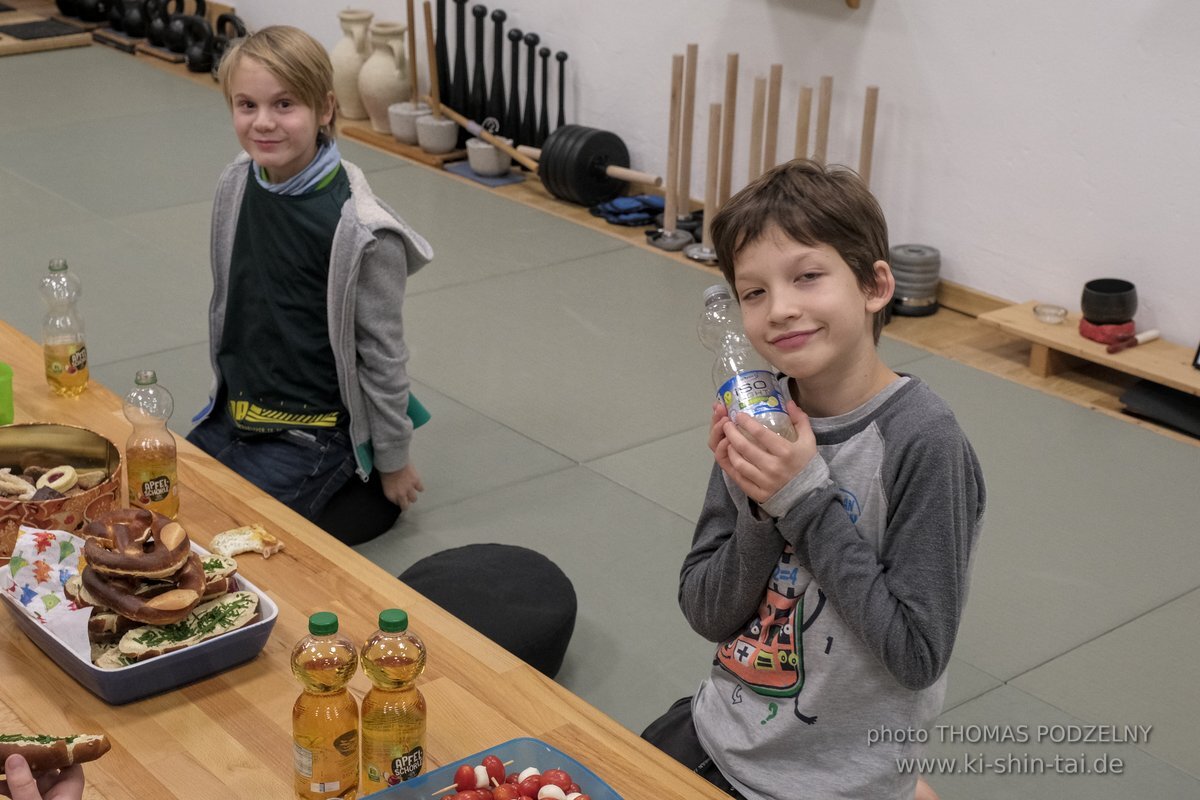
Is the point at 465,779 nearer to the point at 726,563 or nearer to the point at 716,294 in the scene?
the point at 726,563

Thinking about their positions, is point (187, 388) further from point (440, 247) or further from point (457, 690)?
point (457, 690)

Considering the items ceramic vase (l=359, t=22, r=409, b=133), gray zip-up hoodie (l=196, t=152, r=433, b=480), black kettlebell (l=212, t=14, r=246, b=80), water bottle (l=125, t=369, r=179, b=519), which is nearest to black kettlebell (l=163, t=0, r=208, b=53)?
black kettlebell (l=212, t=14, r=246, b=80)

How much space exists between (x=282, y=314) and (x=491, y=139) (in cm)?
341

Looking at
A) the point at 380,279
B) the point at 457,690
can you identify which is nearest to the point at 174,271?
the point at 380,279

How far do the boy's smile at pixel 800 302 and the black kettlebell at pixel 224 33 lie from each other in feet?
21.8

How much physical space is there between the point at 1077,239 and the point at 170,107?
466 cm

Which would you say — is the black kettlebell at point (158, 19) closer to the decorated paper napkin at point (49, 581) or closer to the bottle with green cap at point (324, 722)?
the decorated paper napkin at point (49, 581)

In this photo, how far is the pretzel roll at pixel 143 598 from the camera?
1.80 meters

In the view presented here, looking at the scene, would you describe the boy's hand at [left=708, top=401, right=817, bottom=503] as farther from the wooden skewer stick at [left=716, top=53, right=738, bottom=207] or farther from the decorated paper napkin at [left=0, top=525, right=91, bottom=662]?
the wooden skewer stick at [left=716, top=53, right=738, bottom=207]

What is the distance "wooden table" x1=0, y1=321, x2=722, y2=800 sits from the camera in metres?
1.65

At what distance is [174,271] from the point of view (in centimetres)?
521

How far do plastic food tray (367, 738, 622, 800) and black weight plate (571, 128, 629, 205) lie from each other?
4483mm

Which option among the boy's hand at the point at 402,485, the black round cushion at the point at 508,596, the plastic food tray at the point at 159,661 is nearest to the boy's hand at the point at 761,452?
the plastic food tray at the point at 159,661

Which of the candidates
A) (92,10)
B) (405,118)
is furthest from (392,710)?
(92,10)
